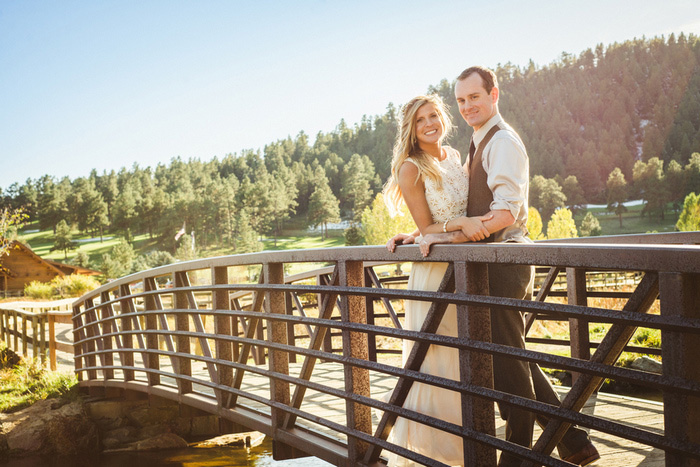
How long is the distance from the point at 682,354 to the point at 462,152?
124m

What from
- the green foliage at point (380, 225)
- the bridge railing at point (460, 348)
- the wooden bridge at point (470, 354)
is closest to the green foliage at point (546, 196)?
the green foliage at point (380, 225)

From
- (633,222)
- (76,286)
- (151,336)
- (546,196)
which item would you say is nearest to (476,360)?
(151,336)

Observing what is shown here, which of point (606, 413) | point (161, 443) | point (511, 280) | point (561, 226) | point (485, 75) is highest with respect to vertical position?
point (485, 75)

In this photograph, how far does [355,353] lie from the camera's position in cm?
345

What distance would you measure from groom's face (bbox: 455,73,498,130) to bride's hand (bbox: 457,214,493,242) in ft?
1.63

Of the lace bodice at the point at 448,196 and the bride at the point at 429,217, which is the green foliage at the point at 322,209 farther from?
the lace bodice at the point at 448,196

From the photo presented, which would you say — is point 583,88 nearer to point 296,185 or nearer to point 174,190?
point 296,185

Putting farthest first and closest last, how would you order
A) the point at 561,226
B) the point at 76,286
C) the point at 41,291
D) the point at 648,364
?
the point at 561,226, the point at 41,291, the point at 76,286, the point at 648,364

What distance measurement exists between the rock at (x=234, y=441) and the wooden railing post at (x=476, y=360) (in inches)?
219

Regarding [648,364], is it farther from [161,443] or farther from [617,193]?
[617,193]

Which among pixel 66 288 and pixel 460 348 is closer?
pixel 460 348

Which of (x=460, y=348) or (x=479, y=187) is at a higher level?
(x=479, y=187)

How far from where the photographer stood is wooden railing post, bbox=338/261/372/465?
134 inches

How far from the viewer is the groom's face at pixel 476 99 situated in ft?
9.74
